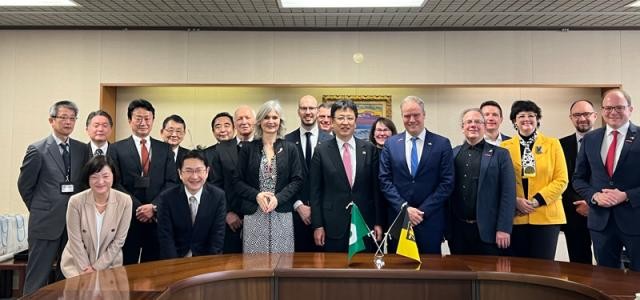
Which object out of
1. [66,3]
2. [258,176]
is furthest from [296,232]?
[66,3]

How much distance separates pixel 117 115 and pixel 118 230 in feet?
12.1

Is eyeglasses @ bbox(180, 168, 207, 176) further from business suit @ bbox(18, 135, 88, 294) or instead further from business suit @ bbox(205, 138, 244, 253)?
business suit @ bbox(18, 135, 88, 294)

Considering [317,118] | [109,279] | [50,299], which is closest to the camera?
[50,299]

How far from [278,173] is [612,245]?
2205 millimetres

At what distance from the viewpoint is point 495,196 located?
328 cm

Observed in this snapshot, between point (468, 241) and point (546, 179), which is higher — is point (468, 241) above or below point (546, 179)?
below

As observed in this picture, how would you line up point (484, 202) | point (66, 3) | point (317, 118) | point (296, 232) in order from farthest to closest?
1. point (66, 3)
2. point (317, 118)
3. point (296, 232)
4. point (484, 202)

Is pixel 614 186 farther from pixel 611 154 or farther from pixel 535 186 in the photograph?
pixel 535 186

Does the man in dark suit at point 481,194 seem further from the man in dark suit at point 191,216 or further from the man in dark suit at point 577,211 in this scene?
the man in dark suit at point 191,216

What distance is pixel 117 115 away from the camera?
6340mm

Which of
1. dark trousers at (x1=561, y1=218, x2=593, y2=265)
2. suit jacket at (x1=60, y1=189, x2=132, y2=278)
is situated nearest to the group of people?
suit jacket at (x1=60, y1=189, x2=132, y2=278)

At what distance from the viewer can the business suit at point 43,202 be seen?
3.50m

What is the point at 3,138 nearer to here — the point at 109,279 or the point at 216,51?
the point at 216,51

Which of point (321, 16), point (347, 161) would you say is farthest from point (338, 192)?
point (321, 16)
